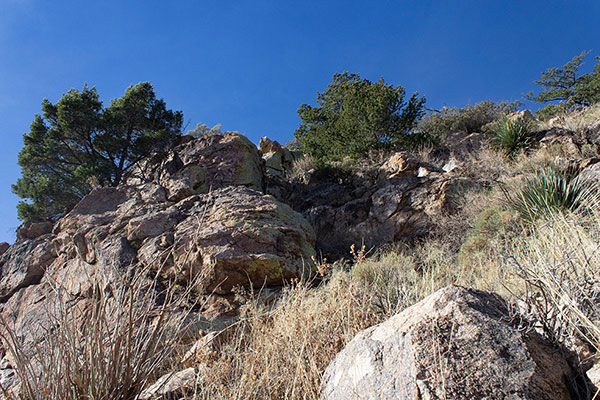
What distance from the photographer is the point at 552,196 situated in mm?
6719

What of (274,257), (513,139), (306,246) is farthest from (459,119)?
(274,257)

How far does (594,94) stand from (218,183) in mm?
23242

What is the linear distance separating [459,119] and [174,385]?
1881 centimetres

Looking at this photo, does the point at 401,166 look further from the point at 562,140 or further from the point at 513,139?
the point at 562,140

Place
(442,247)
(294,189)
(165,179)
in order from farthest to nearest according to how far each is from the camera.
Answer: (294,189) → (165,179) → (442,247)

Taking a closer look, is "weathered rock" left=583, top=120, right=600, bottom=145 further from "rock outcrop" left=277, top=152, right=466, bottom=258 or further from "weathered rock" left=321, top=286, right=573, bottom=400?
"weathered rock" left=321, top=286, right=573, bottom=400

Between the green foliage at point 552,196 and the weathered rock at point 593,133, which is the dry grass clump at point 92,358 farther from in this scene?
the weathered rock at point 593,133

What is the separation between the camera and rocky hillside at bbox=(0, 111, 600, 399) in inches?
73.3

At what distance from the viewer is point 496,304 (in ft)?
7.64

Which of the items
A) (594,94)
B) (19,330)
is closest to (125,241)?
(19,330)

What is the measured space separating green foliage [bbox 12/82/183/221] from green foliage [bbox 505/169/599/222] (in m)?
12.3

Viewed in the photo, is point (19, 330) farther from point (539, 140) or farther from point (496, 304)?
point (539, 140)

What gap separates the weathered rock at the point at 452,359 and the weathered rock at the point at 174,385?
124 cm

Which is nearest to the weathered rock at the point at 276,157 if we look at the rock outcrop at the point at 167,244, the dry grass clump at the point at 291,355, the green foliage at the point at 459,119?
the rock outcrop at the point at 167,244
